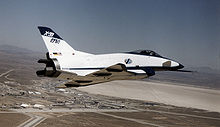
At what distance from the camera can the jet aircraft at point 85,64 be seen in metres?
21.4

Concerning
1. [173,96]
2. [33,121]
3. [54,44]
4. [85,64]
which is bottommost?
[33,121]

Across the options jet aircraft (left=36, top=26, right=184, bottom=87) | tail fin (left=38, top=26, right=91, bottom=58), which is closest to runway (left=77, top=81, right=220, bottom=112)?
jet aircraft (left=36, top=26, right=184, bottom=87)

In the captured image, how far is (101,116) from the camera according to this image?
369 ft

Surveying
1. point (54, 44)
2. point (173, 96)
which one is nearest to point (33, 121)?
point (54, 44)

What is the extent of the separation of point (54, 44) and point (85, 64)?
3.33 meters

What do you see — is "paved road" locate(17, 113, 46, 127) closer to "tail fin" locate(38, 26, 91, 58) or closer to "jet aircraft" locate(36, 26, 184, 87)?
"tail fin" locate(38, 26, 91, 58)

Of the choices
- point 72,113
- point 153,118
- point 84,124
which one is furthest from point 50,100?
point 153,118

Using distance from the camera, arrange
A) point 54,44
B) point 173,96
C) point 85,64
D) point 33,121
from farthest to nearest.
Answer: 1. point 173,96
2. point 33,121
3. point 54,44
4. point 85,64

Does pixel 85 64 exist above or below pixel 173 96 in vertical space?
above

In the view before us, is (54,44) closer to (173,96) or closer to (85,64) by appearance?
(85,64)

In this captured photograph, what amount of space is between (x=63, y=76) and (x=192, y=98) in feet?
441

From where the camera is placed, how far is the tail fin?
73.0 feet

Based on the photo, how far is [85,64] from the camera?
22281 mm

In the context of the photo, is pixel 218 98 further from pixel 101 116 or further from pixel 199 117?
pixel 101 116
